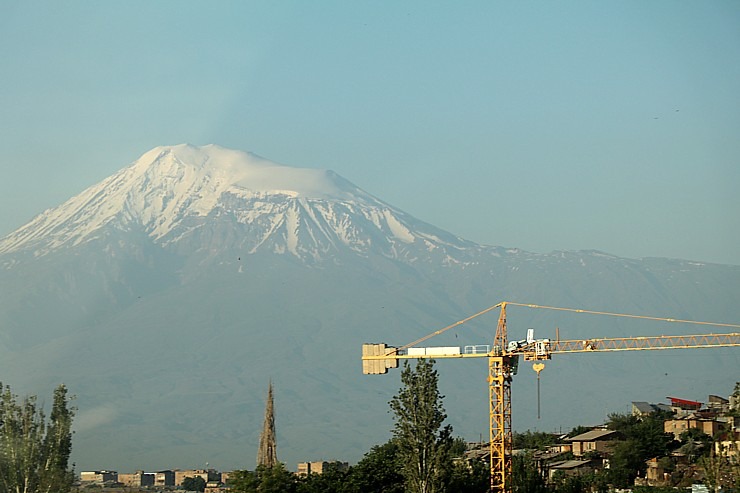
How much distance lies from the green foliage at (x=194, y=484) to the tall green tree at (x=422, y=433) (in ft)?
257

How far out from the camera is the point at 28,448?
74.4m

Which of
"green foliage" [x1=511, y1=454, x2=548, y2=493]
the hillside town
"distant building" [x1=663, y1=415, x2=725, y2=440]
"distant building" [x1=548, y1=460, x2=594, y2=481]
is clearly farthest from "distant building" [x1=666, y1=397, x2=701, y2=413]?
"green foliage" [x1=511, y1=454, x2=548, y2=493]

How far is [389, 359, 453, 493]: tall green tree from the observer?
84750 mm

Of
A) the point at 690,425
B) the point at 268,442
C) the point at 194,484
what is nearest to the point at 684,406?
the point at 690,425

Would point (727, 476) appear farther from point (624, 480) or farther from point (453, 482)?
point (624, 480)

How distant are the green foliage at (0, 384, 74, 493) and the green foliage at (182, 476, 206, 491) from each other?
84730mm

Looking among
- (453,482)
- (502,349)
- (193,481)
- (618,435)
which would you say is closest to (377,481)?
(453,482)

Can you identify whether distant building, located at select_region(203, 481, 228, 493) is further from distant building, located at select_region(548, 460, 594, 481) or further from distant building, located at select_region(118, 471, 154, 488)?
distant building, located at select_region(548, 460, 594, 481)

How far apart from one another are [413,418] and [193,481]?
291 ft

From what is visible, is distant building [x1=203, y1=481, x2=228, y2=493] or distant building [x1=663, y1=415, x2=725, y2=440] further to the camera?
distant building [x1=203, y1=481, x2=228, y2=493]

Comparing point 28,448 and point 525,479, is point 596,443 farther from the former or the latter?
point 28,448

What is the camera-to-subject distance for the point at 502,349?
309ft

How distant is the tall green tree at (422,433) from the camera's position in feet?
278

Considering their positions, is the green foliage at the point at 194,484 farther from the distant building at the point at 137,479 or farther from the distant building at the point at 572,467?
the distant building at the point at 572,467
